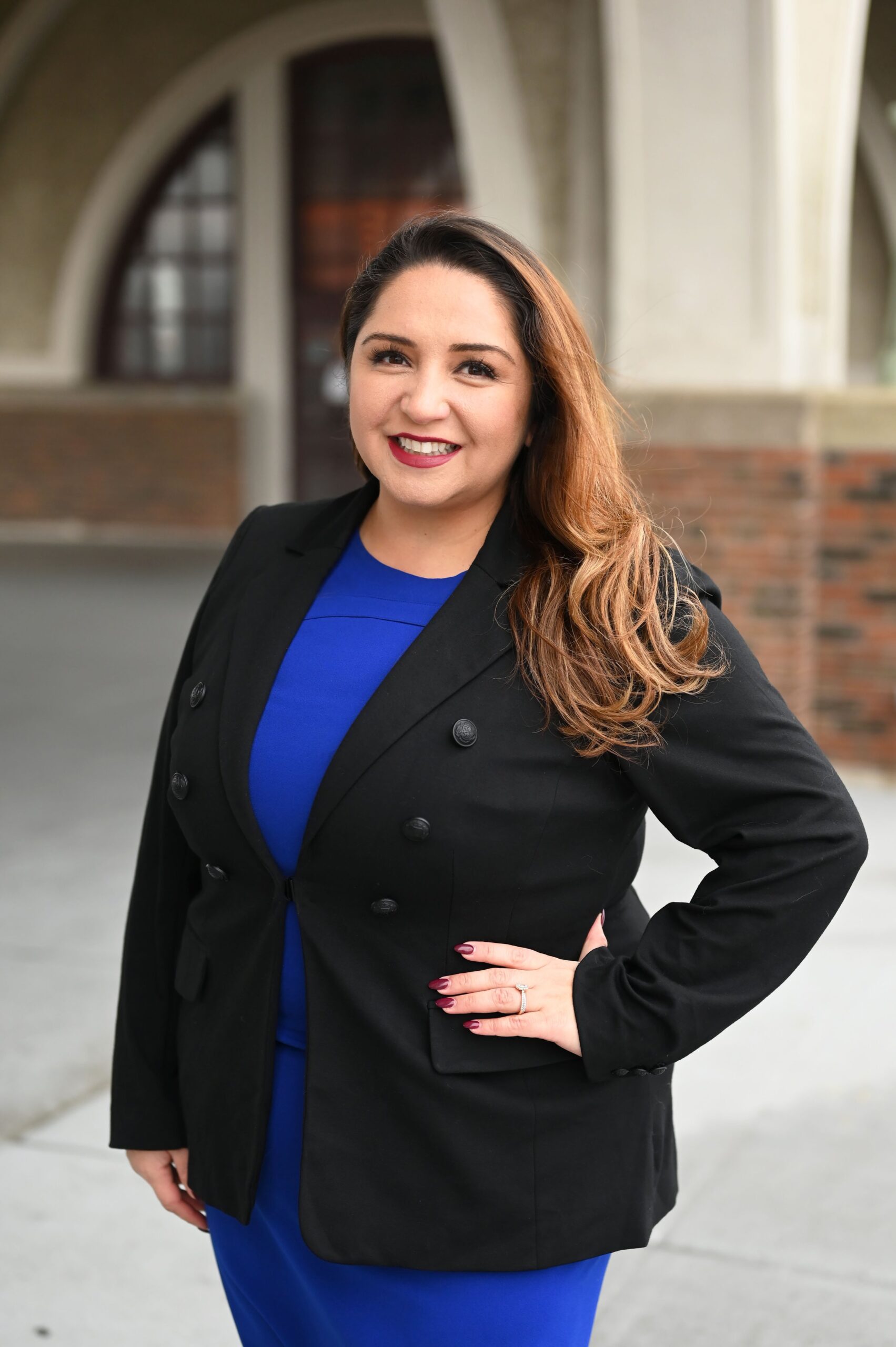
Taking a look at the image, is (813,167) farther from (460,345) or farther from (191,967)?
(191,967)

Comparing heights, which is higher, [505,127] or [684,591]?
[505,127]

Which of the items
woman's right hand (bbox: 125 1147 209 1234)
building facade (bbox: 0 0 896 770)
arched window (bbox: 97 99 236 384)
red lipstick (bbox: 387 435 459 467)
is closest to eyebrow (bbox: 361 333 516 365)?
red lipstick (bbox: 387 435 459 467)

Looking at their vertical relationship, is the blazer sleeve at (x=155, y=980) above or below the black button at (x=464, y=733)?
below

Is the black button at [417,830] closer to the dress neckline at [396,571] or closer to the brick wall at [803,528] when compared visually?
the dress neckline at [396,571]

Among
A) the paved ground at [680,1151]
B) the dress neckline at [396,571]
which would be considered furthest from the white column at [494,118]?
the dress neckline at [396,571]

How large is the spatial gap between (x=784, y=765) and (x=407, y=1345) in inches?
31.7

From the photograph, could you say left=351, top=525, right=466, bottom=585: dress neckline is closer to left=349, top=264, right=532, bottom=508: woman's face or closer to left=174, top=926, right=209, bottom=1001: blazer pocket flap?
left=349, top=264, right=532, bottom=508: woman's face

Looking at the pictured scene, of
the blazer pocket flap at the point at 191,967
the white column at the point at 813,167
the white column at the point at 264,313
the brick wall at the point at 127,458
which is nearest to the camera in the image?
the blazer pocket flap at the point at 191,967

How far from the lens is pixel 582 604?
1.77 metres

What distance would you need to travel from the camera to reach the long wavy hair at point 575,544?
1.71 m

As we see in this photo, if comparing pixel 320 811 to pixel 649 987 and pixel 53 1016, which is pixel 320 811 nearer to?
pixel 649 987

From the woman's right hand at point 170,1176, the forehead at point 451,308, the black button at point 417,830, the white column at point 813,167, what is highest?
the white column at point 813,167

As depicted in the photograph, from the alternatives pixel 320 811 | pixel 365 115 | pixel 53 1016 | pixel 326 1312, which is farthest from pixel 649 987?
pixel 365 115

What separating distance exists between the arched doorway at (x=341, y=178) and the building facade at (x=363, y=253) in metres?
0.03
